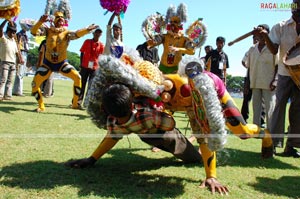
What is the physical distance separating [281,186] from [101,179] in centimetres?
152

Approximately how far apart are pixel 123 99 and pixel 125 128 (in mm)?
410

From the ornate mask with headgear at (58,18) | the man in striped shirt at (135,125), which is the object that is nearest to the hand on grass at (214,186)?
the man in striped shirt at (135,125)

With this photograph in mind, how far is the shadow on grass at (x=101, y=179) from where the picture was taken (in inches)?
94.1

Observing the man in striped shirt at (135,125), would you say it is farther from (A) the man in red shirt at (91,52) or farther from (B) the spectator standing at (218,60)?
(A) the man in red shirt at (91,52)

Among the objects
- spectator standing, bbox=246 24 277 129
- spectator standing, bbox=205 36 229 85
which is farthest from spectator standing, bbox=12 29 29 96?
spectator standing, bbox=246 24 277 129

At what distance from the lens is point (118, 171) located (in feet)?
9.59

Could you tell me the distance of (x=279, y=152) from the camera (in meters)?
4.32

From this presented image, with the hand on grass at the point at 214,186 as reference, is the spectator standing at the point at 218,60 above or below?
above

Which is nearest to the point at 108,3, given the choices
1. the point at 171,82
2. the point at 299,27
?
the point at 299,27

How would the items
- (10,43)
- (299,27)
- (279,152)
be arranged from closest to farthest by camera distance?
(299,27), (279,152), (10,43)

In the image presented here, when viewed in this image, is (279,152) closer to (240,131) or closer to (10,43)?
(240,131)

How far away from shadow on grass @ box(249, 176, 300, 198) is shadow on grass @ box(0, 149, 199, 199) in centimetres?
59

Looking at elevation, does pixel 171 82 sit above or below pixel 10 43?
below

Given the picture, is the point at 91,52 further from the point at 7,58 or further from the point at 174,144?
the point at 174,144
